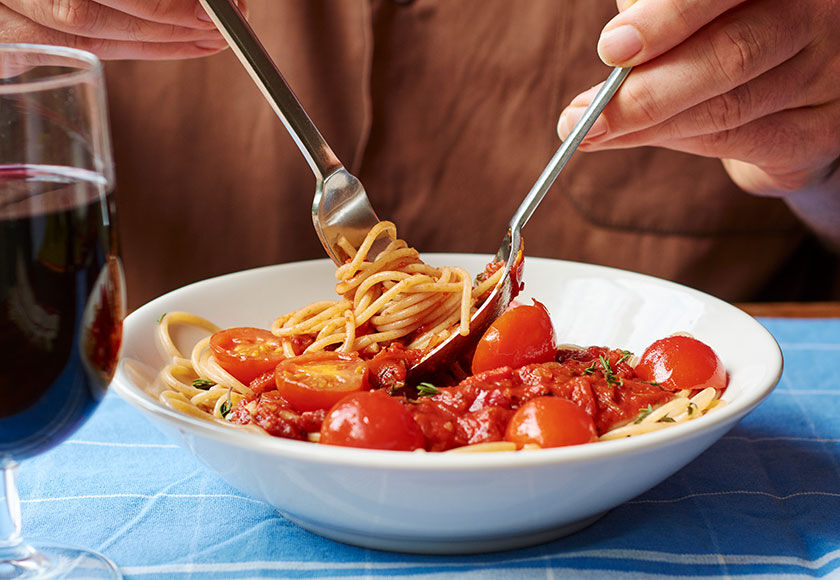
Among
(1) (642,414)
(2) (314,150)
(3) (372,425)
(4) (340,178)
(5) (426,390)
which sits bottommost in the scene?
(1) (642,414)

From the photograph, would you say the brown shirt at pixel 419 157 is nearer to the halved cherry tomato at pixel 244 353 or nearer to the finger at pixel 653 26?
the halved cherry tomato at pixel 244 353

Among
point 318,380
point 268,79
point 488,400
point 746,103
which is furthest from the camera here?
point 746,103

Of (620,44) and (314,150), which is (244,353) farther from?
(620,44)

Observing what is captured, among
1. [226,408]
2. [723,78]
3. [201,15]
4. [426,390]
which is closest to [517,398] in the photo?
[426,390]

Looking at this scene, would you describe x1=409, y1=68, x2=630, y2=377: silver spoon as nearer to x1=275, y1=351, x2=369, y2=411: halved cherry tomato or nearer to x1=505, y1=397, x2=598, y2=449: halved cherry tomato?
x1=275, y1=351, x2=369, y2=411: halved cherry tomato

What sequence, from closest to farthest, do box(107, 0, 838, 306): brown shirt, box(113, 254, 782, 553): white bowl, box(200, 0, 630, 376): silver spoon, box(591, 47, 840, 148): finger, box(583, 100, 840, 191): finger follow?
box(113, 254, 782, 553): white bowl, box(200, 0, 630, 376): silver spoon, box(591, 47, 840, 148): finger, box(583, 100, 840, 191): finger, box(107, 0, 838, 306): brown shirt

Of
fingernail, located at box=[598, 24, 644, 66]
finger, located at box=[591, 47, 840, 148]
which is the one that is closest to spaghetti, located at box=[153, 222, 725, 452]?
finger, located at box=[591, 47, 840, 148]
